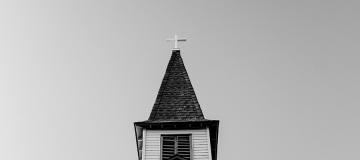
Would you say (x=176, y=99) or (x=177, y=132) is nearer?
(x=177, y=132)

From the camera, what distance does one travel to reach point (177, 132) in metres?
24.6

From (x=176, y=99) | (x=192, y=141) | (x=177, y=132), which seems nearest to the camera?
(x=192, y=141)

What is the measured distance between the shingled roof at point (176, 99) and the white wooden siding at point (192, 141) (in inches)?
30.5

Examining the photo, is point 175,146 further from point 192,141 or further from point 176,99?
point 176,99

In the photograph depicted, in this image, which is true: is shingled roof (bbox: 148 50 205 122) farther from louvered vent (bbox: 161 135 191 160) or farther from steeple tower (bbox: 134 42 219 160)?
louvered vent (bbox: 161 135 191 160)

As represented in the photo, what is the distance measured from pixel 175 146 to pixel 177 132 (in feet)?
2.28

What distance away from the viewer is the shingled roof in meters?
25.5

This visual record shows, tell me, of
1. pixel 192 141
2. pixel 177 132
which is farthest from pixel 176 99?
pixel 192 141

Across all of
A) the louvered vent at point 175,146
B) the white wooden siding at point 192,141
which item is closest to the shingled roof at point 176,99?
the white wooden siding at point 192,141

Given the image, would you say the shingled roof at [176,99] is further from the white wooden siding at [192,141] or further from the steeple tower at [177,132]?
the white wooden siding at [192,141]

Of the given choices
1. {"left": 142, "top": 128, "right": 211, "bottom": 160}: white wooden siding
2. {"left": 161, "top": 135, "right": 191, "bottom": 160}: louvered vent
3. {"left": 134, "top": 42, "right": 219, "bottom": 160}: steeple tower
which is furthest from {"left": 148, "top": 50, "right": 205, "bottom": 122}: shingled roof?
{"left": 161, "top": 135, "right": 191, "bottom": 160}: louvered vent

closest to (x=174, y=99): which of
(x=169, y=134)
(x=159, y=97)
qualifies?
(x=159, y=97)

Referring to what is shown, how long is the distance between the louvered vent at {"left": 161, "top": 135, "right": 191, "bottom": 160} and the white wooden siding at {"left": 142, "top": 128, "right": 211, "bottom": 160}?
0.65ft

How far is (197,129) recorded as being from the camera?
24562mm
